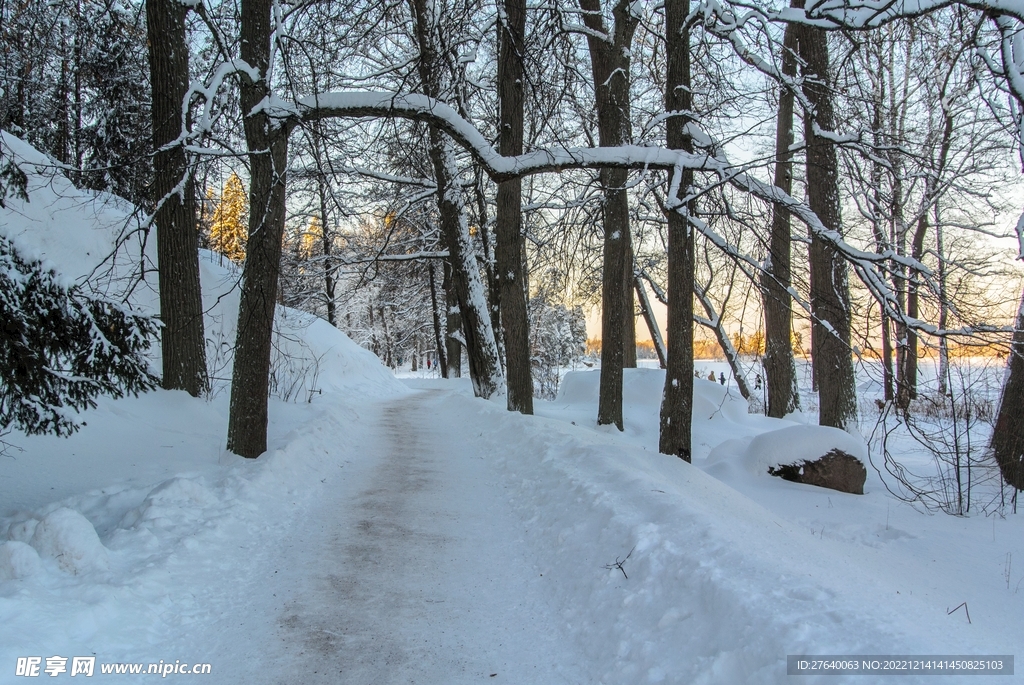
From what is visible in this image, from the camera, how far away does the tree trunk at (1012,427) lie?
697 centimetres

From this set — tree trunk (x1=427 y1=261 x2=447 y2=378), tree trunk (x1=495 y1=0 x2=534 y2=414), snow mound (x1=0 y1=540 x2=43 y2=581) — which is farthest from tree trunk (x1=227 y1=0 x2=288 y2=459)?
tree trunk (x1=427 y1=261 x2=447 y2=378)

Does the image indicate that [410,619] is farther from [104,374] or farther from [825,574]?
[104,374]

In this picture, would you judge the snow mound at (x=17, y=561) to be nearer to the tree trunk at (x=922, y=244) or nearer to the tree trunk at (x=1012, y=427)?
the tree trunk at (x=922, y=244)

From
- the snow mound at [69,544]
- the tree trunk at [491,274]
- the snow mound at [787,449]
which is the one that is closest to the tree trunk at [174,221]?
the snow mound at [69,544]

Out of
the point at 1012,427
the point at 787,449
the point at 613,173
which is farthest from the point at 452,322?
the point at 1012,427

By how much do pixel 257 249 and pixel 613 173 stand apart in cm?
620

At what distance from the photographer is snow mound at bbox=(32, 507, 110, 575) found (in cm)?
375

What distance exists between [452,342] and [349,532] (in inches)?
826

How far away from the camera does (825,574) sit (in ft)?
11.2

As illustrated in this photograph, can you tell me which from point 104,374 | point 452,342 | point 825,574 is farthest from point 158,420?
point 452,342

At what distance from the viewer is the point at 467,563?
4.49 m

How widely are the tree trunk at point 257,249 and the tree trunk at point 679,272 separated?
479cm

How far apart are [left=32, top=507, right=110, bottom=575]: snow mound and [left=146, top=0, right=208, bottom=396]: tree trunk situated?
4958 mm

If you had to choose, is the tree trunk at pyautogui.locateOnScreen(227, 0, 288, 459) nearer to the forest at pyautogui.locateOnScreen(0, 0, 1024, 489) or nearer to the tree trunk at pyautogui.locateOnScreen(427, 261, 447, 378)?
the forest at pyautogui.locateOnScreen(0, 0, 1024, 489)
